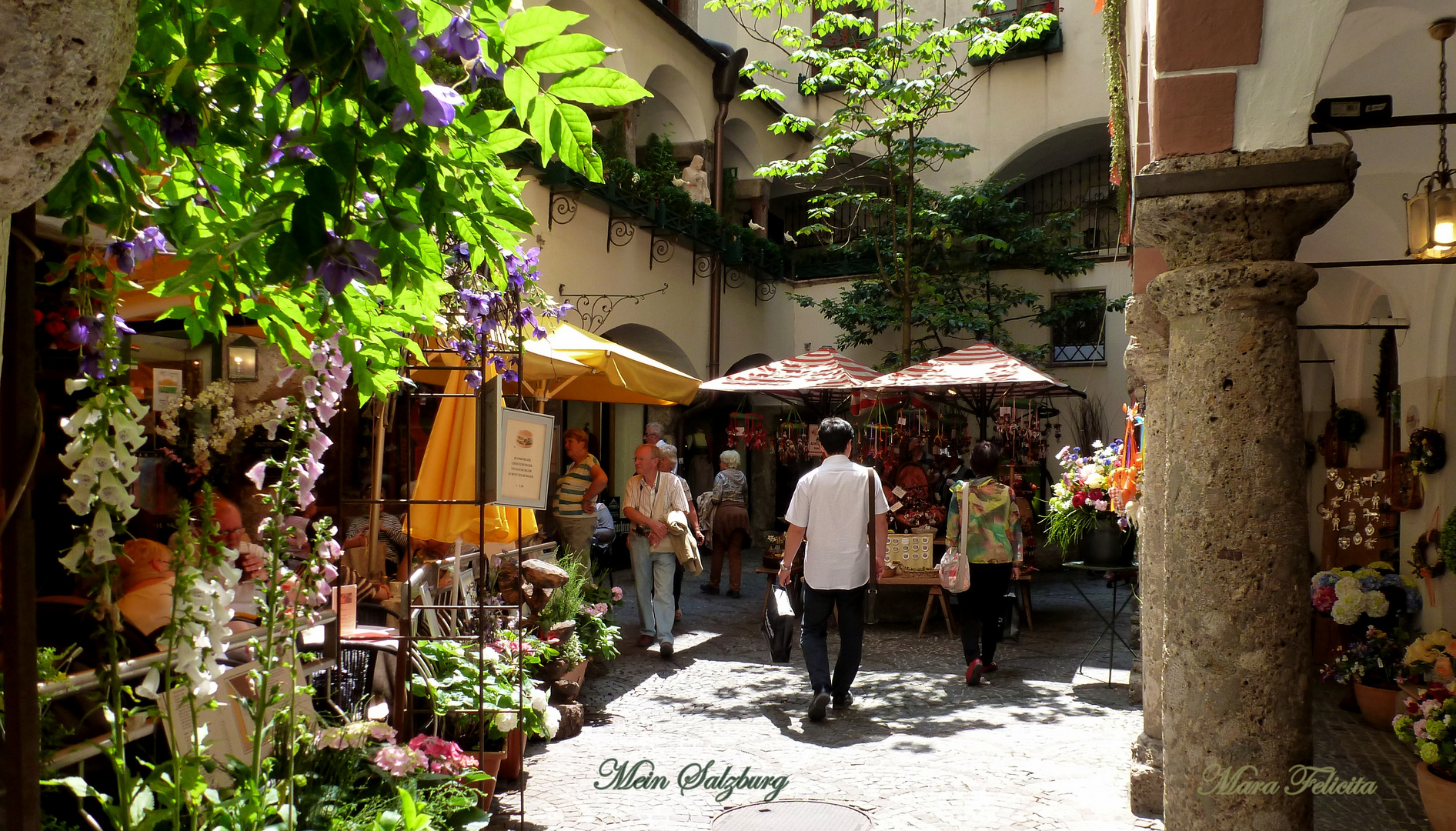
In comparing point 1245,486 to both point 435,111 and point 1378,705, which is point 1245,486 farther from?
point 1378,705

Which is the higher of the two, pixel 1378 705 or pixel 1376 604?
pixel 1376 604

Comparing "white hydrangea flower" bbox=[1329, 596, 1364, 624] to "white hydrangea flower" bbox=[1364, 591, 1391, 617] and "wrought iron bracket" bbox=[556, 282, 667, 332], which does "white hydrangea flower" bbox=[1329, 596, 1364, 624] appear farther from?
"wrought iron bracket" bbox=[556, 282, 667, 332]

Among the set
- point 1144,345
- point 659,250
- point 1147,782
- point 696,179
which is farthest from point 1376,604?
point 696,179

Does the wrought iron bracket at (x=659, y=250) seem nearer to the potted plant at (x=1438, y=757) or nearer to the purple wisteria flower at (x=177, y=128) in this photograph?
the potted plant at (x=1438, y=757)

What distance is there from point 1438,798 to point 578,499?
5936mm

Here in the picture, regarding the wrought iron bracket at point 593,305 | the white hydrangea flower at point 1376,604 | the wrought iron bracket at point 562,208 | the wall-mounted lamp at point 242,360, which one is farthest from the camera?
the wrought iron bracket at point 593,305

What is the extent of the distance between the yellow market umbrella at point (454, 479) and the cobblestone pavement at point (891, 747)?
122cm

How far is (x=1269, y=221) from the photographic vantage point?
2.93 meters

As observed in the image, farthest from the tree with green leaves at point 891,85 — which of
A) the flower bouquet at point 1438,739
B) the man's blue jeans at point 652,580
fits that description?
the flower bouquet at point 1438,739

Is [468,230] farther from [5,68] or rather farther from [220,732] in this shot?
[220,732]

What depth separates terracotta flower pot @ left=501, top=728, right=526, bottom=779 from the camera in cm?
481

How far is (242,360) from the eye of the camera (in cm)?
595

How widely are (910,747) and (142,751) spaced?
12.4 feet

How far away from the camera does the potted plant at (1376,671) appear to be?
6.13 metres
